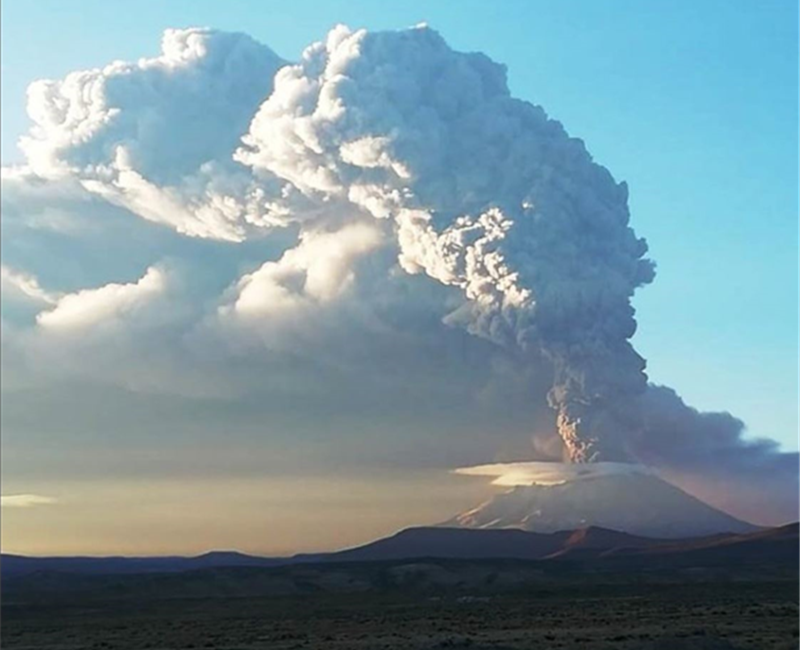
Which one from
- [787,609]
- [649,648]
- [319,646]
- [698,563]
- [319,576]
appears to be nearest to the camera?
[649,648]

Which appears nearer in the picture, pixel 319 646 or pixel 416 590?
pixel 319 646

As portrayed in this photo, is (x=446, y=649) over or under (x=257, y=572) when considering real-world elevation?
under

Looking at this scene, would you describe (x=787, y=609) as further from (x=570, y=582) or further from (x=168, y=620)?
(x=570, y=582)

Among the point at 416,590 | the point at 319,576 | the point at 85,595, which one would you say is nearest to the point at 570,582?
the point at 416,590

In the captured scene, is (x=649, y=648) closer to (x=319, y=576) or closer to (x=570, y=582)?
(x=570, y=582)

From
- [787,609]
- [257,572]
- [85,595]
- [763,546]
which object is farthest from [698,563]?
[787,609]

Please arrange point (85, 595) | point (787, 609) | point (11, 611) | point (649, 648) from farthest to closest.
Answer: point (85, 595) < point (11, 611) < point (787, 609) < point (649, 648)
